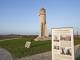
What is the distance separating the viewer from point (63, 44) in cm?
810

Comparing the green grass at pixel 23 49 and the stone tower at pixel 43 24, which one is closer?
the green grass at pixel 23 49

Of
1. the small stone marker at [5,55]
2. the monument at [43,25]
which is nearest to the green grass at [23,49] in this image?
the small stone marker at [5,55]

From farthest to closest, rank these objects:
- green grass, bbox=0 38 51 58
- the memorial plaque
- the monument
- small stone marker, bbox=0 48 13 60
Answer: the monument < green grass, bbox=0 38 51 58 < the memorial plaque < small stone marker, bbox=0 48 13 60

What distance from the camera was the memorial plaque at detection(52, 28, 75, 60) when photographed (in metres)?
7.77

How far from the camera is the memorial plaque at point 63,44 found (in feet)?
25.5

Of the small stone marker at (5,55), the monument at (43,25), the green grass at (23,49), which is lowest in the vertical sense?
the green grass at (23,49)

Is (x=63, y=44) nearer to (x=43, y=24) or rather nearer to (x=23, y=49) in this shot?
(x=23, y=49)

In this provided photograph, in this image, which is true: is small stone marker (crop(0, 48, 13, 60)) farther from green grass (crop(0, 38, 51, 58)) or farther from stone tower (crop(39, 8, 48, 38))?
stone tower (crop(39, 8, 48, 38))

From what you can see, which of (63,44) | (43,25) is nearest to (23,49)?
(63,44)

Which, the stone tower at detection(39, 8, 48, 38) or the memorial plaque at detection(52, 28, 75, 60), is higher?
the stone tower at detection(39, 8, 48, 38)

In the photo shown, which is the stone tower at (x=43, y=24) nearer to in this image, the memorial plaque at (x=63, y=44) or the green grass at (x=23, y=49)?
the green grass at (x=23, y=49)

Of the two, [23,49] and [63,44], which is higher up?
[63,44]

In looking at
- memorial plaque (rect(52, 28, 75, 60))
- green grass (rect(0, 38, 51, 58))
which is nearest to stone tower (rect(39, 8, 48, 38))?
green grass (rect(0, 38, 51, 58))

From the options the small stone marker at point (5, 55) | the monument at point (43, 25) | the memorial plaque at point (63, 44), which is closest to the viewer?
the small stone marker at point (5, 55)
